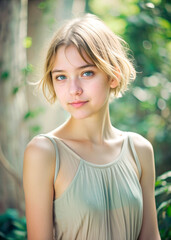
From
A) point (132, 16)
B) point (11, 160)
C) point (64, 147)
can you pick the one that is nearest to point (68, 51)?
point (64, 147)

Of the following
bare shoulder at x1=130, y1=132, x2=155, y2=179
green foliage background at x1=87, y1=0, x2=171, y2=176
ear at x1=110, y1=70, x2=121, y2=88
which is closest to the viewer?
ear at x1=110, y1=70, x2=121, y2=88

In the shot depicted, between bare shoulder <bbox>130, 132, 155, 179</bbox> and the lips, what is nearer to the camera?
the lips

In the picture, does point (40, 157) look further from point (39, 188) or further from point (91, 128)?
point (91, 128)

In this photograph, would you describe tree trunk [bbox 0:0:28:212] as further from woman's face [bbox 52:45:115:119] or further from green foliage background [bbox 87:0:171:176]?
green foliage background [bbox 87:0:171:176]

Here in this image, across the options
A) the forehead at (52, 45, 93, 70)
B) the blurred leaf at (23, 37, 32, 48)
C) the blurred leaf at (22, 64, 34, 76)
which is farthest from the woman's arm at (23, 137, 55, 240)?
the blurred leaf at (23, 37, 32, 48)

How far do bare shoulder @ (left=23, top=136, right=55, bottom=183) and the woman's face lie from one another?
242 millimetres

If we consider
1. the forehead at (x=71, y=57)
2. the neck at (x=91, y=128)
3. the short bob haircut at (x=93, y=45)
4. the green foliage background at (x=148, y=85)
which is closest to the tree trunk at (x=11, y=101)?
the short bob haircut at (x=93, y=45)

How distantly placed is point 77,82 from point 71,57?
0.13m

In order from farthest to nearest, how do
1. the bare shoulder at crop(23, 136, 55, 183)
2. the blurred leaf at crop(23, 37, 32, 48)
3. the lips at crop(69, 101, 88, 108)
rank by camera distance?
1. the blurred leaf at crop(23, 37, 32, 48)
2. the lips at crop(69, 101, 88, 108)
3. the bare shoulder at crop(23, 136, 55, 183)

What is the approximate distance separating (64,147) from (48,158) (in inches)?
5.5

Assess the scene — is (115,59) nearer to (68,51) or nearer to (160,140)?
(68,51)

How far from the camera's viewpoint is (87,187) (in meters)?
1.68

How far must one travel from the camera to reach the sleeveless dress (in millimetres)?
1635

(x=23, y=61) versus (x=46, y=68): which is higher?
(x=46, y=68)
